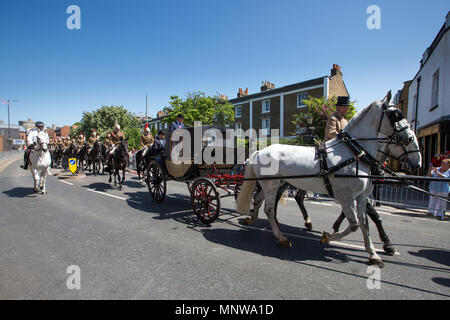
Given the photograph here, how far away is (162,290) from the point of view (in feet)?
9.23

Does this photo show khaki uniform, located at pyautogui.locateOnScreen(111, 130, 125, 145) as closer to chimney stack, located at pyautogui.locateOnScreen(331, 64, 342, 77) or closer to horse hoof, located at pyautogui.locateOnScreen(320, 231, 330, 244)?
horse hoof, located at pyautogui.locateOnScreen(320, 231, 330, 244)

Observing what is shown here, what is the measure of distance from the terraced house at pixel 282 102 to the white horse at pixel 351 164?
2112cm

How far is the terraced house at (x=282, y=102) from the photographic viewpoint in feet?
87.8

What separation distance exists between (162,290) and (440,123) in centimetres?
1528

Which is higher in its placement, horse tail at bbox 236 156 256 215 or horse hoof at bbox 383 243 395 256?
horse tail at bbox 236 156 256 215

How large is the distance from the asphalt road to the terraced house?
2083 centimetres

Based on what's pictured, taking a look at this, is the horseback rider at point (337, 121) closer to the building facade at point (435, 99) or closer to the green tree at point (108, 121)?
the building facade at point (435, 99)

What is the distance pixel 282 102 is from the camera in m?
29.8

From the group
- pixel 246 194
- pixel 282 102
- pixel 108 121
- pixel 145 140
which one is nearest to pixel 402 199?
pixel 246 194

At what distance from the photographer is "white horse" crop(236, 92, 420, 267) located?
142 inches

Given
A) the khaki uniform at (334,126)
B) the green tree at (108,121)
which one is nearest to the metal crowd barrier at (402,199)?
the khaki uniform at (334,126)

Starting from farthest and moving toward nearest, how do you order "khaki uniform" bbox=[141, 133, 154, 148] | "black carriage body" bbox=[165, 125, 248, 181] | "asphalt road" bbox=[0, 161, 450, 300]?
"khaki uniform" bbox=[141, 133, 154, 148], "black carriage body" bbox=[165, 125, 248, 181], "asphalt road" bbox=[0, 161, 450, 300]

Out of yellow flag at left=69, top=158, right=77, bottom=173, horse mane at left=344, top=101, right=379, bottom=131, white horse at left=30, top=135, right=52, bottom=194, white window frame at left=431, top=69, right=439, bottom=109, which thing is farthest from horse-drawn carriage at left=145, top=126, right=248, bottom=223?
white window frame at left=431, top=69, right=439, bottom=109

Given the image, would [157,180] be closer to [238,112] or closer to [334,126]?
[334,126]
